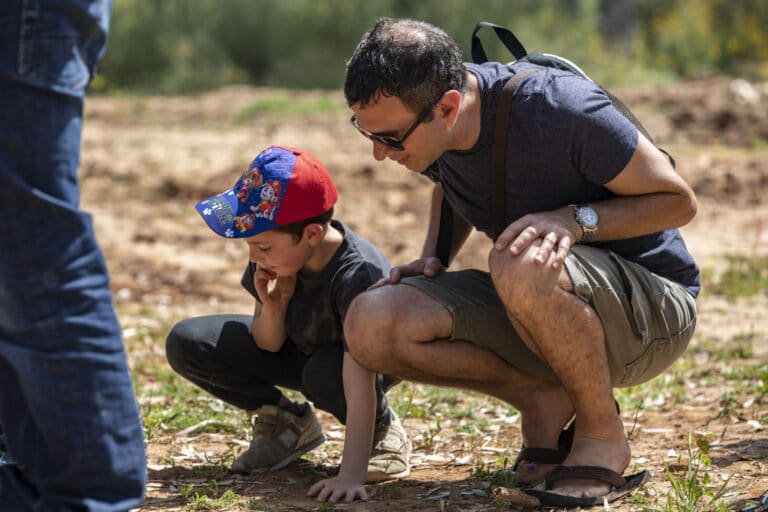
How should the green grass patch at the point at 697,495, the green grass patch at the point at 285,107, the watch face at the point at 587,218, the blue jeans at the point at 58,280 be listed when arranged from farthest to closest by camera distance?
the green grass patch at the point at 285,107 → the watch face at the point at 587,218 → the green grass patch at the point at 697,495 → the blue jeans at the point at 58,280

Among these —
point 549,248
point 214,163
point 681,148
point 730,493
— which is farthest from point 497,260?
point 681,148

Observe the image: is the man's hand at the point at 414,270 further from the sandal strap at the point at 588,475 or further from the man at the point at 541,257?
the sandal strap at the point at 588,475

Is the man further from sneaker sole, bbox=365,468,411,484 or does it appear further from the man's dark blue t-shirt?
sneaker sole, bbox=365,468,411,484

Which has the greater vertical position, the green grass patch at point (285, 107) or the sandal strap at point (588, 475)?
the sandal strap at point (588, 475)

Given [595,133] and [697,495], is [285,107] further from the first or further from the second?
[697,495]

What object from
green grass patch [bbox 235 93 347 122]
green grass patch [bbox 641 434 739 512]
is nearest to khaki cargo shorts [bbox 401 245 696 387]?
green grass patch [bbox 641 434 739 512]

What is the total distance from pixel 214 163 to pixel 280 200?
262 inches

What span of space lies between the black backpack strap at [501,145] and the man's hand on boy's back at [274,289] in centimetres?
72

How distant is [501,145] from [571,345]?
62 cm

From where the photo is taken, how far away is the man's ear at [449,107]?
324 centimetres

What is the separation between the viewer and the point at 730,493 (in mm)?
3281

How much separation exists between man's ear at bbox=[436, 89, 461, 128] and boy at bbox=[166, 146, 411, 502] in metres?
0.48

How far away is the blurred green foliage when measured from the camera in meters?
15.9

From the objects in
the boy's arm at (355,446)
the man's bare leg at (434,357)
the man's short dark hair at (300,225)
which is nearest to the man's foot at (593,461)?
the man's bare leg at (434,357)
